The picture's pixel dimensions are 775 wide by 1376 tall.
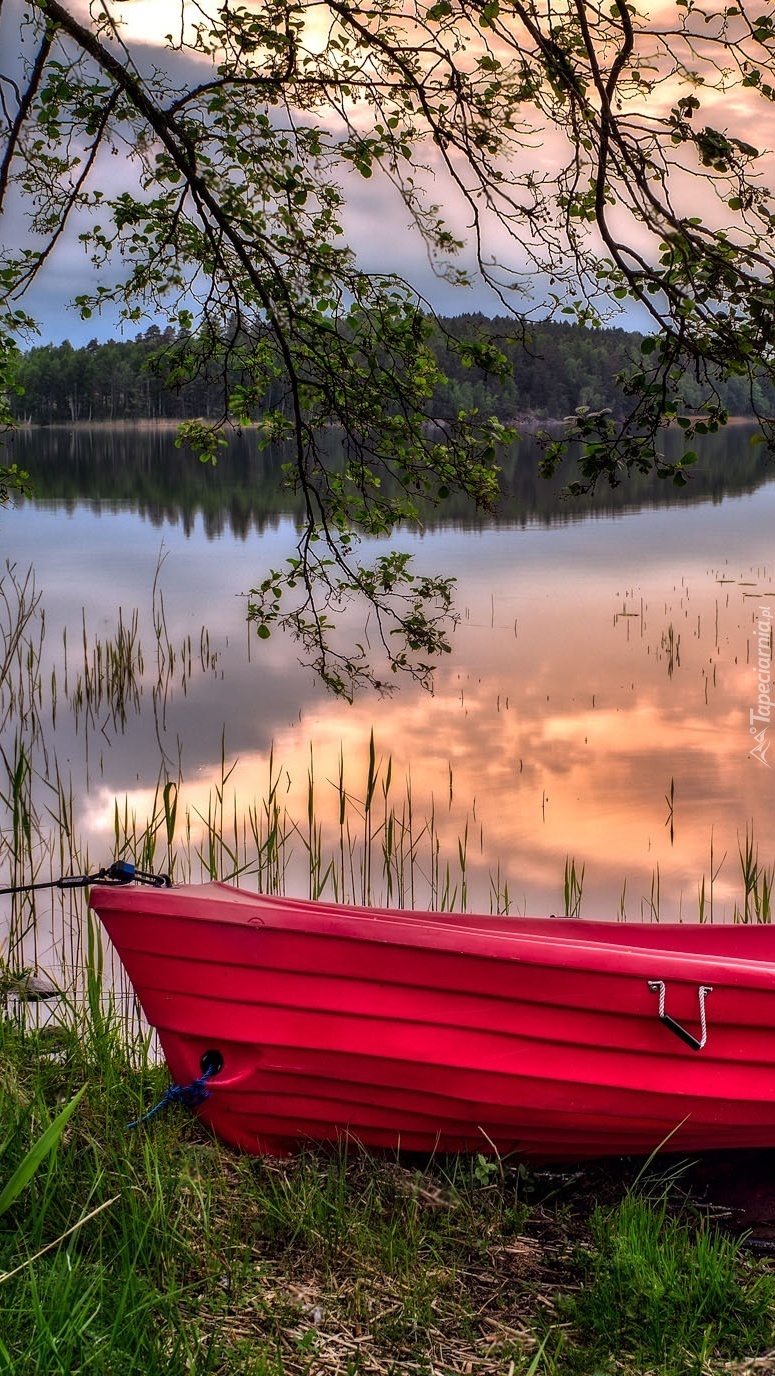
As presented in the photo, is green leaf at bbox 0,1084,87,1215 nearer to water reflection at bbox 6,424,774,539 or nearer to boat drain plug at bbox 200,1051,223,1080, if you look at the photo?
boat drain plug at bbox 200,1051,223,1080

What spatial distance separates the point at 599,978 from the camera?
3.54 metres

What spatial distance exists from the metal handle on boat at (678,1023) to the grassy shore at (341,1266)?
506 mm

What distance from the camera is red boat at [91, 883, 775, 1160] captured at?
353 centimetres

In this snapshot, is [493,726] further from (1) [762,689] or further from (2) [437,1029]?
(2) [437,1029]

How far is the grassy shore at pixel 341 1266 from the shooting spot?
105 inches

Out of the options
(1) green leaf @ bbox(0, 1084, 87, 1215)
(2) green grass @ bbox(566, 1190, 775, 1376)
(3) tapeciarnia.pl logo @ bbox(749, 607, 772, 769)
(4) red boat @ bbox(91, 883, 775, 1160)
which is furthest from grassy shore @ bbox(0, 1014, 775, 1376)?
(3) tapeciarnia.pl logo @ bbox(749, 607, 772, 769)

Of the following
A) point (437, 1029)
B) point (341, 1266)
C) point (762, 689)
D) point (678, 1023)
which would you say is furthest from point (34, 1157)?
point (762, 689)

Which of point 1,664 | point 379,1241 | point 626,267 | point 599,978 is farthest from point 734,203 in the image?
point 1,664

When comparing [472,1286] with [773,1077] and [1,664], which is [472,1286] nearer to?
[773,1077]

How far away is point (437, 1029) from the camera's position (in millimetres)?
3594

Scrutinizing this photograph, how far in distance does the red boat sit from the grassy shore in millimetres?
169

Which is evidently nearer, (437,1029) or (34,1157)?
(34,1157)

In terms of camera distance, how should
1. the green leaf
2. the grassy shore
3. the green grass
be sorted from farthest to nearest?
the green grass, the grassy shore, the green leaf

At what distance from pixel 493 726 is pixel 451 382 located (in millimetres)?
3541
